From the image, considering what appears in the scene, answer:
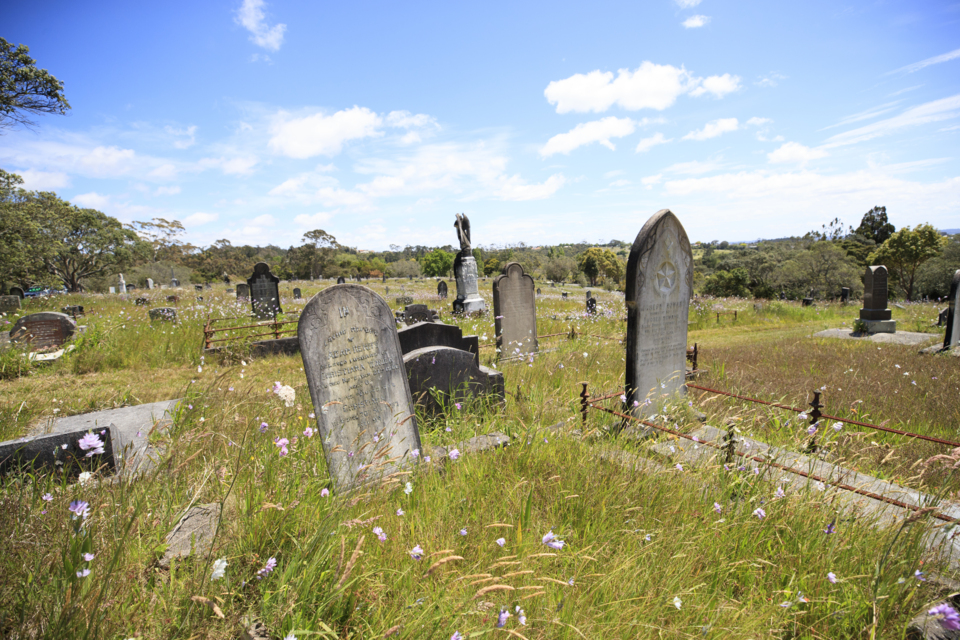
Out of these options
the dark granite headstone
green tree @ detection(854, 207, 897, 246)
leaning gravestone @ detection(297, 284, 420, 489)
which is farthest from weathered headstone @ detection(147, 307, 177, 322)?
green tree @ detection(854, 207, 897, 246)

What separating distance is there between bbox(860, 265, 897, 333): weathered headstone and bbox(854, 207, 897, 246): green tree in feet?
195

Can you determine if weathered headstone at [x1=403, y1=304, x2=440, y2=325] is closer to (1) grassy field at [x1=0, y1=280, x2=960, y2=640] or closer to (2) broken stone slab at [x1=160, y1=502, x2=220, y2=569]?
(1) grassy field at [x1=0, y1=280, x2=960, y2=640]

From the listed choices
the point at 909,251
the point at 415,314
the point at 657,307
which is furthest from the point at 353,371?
the point at 909,251

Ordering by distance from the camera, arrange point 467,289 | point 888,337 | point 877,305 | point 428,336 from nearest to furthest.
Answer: point 428,336, point 888,337, point 877,305, point 467,289

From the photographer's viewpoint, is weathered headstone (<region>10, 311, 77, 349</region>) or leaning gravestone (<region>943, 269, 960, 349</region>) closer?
weathered headstone (<region>10, 311, 77, 349</region>)

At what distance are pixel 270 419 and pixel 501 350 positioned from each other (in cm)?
524

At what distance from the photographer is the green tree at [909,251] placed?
1357 inches

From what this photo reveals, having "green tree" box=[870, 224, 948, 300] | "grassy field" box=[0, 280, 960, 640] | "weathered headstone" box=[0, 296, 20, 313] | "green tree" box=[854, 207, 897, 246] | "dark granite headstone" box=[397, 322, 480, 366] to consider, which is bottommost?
"grassy field" box=[0, 280, 960, 640]

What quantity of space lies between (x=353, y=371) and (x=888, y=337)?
15.4m

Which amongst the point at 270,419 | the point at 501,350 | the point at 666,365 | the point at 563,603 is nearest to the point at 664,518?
the point at 563,603

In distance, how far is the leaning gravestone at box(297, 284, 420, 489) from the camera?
3.20m

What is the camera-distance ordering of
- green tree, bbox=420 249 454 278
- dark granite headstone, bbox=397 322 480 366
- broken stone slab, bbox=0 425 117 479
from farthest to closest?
green tree, bbox=420 249 454 278 < dark granite headstone, bbox=397 322 480 366 < broken stone slab, bbox=0 425 117 479

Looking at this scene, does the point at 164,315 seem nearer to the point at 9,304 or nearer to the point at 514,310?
the point at 9,304

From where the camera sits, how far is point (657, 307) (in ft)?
15.7
